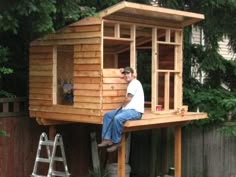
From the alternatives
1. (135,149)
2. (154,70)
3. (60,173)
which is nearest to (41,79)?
(60,173)

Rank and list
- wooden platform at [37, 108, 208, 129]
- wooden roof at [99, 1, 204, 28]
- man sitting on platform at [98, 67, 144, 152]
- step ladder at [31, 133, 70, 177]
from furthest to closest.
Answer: step ladder at [31, 133, 70, 177] < wooden platform at [37, 108, 208, 129] < man sitting on platform at [98, 67, 144, 152] < wooden roof at [99, 1, 204, 28]

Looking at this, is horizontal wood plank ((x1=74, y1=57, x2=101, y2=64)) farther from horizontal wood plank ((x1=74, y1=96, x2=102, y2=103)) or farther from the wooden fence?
the wooden fence

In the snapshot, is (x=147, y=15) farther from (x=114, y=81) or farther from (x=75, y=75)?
(x=75, y=75)

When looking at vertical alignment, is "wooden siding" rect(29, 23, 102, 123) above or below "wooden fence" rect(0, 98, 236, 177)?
above

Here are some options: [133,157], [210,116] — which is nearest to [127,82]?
[210,116]

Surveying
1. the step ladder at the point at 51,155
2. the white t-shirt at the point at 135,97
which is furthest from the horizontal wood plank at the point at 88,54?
the step ladder at the point at 51,155

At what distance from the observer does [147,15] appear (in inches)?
356

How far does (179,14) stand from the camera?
914 centimetres

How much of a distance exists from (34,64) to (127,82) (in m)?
1.88

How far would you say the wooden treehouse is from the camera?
851 centimetres


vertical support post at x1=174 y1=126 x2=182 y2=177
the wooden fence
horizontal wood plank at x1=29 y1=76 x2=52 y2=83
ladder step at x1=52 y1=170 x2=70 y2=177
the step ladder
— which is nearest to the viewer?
the step ladder

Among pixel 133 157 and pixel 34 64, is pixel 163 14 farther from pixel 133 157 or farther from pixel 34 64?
pixel 133 157

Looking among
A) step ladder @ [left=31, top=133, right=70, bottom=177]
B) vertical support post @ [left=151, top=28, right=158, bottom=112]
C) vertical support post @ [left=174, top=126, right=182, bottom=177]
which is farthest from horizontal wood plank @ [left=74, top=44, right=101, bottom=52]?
vertical support post @ [left=174, top=126, right=182, bottom=177]

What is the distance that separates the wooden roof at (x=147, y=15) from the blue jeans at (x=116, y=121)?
1.53m
